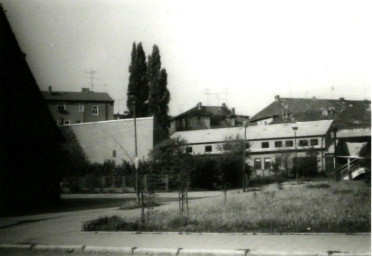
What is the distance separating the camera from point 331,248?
8.12 metres

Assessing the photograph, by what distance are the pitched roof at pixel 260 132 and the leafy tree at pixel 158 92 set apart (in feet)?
23.5

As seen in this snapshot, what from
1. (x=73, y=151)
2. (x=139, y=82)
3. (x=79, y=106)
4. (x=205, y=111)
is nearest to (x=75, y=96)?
(x=79, y=106)

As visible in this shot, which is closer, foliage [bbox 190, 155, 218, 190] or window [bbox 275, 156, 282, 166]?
foliage [bbox 190, 155, 218, 190]

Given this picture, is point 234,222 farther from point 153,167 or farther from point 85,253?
point 153,167

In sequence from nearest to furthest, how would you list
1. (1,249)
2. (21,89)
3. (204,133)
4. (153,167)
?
(1,249) → (21,89) → (153,167) → (204,133)

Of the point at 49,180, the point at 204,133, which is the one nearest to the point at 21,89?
the point at 49,180

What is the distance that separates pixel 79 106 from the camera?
74.1m

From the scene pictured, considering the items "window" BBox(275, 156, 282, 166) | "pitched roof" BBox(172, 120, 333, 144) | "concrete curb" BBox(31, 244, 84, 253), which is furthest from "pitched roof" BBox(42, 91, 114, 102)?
"concrete curb" BBox(31, 244, 84, 253)

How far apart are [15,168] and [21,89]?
353 centimetres

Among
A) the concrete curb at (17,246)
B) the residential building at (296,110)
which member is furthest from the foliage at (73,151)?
the concrete curb at (17,246)

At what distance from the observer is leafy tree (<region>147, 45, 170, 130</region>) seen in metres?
38.9

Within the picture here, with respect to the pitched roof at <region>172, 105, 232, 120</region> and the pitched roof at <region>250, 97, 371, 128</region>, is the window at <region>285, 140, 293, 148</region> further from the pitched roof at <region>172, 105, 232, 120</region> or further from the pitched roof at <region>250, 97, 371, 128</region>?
the pitched roof at <region>172, 105, 232, 120</region>

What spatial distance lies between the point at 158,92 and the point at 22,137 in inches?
873

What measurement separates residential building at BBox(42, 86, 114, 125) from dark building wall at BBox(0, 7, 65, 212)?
1986 inches
